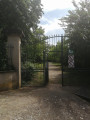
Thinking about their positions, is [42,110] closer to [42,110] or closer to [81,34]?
[42,110]

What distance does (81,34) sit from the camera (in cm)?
640

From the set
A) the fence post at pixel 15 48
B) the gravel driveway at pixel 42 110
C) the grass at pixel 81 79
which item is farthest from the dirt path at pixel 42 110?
the grass at pixel 81 79

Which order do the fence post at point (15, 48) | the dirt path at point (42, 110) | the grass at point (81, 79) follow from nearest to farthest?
the dirt path at point (42, 110) → the fence post at point (15, 48) → the grass at point (81, 79)

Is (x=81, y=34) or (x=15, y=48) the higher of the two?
(x=81, y=34)

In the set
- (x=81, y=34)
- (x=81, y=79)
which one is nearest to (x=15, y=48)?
(x=81, y=34)

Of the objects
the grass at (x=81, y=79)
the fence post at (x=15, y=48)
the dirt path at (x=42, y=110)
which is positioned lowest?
the dirt path at (x=42, y=110)

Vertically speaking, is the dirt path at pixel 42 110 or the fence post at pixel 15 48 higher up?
the fence post at pixel 15 48

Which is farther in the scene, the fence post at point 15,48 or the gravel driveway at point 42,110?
the fence post at point 15,48

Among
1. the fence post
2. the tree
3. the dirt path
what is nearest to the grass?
the tree

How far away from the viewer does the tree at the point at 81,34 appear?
6.54 m

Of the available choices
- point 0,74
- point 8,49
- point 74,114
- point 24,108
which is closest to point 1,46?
point 8,49

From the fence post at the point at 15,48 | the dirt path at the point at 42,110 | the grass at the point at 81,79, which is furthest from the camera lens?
the grass at the point at 81,79

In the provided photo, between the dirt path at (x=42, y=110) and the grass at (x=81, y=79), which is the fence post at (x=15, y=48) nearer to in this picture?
the dirt path at (x=42, y=110)

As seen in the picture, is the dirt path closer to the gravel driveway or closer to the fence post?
the gravel driveway
